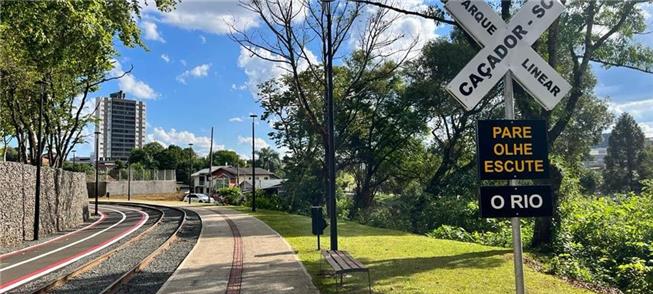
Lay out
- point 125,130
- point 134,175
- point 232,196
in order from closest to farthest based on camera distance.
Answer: point 232,196
point 134,175
point 125,130

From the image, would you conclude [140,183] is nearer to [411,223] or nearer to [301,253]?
[411,223]

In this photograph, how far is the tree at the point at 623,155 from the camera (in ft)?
214

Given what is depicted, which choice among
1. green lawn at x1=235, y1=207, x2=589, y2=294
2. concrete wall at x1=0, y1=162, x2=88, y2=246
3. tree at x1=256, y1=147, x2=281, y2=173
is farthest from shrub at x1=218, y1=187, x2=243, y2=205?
tree at x1=256, y1=147, x2=281, y2=173

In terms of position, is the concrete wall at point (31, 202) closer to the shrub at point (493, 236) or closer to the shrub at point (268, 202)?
the shrub at point (268, 202)

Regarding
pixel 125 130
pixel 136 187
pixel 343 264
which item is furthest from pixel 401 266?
pixel 125 130

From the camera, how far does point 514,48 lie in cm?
Result: 435

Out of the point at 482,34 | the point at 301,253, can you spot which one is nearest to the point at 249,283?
the point at 301,253

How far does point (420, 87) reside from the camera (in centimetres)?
3200

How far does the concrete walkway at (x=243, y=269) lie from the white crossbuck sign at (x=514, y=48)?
4.97 m

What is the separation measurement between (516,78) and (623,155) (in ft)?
247

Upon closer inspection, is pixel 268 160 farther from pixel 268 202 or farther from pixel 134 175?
pixel 268 202

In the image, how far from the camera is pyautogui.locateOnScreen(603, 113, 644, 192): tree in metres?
65.4

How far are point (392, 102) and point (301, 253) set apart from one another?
24754 millimetres

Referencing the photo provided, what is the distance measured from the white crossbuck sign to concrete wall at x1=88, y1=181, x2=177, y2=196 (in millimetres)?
67462
